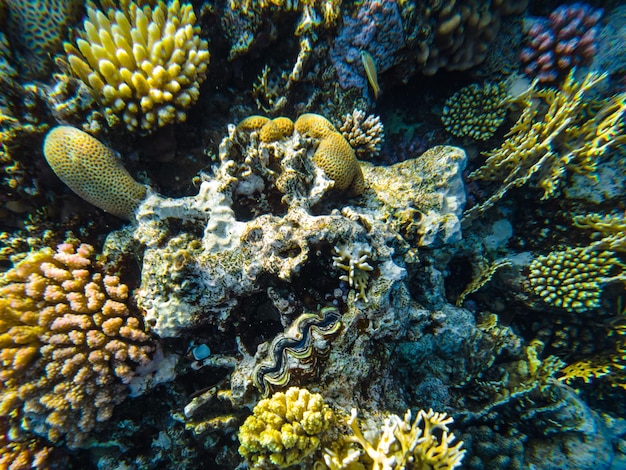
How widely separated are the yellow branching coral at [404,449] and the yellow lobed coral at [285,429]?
0.62 feet

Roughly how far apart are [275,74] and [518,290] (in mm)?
4283

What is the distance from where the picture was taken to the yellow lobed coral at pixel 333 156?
10.0 ft

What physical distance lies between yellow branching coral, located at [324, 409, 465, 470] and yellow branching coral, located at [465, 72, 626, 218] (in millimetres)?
2646

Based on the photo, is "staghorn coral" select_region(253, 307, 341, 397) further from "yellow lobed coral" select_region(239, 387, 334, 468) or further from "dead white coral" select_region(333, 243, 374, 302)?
"dead white coral" select_region(333, 243, 374, 302)

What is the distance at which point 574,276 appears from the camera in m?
3.76

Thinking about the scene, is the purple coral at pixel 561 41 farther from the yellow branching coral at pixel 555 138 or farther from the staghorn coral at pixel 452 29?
the staghorn coral at pixel 452 29

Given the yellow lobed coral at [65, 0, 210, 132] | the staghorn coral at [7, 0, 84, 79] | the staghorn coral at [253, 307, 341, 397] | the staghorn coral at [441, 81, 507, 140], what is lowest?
the staghorn coral at [253, 307, 341, 397]

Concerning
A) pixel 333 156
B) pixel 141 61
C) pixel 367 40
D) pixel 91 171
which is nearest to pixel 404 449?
Answer: pixel 333 156

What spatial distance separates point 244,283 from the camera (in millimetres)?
2568

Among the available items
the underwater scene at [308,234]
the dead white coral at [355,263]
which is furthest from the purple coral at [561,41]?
the dead white coral at [355,263]

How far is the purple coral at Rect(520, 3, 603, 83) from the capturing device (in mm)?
3986

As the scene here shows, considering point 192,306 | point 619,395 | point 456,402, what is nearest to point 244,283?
point 192,306

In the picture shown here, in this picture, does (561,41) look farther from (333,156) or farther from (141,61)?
(141,61)

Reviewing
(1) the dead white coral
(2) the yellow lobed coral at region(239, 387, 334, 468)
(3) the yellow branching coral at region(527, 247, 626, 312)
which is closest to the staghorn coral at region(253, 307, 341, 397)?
(2) the yellow lobed coral at region(239, 387, 334, 468)
